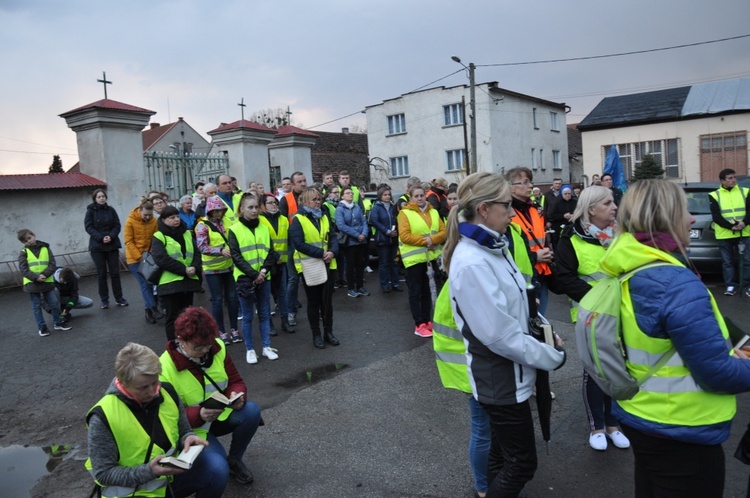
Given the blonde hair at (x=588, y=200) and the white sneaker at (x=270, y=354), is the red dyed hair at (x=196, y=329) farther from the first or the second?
the white sneaker at (x=270, y=354)

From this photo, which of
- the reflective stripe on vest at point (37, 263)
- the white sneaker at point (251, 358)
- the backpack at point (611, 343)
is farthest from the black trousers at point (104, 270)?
the backpack at point (611, 343)

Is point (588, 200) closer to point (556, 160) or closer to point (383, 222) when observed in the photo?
point (383, 222)

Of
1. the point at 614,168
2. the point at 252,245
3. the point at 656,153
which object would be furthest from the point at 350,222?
the point at 656,153

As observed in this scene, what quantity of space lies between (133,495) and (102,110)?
38.8 feet

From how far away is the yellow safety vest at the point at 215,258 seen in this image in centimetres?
727

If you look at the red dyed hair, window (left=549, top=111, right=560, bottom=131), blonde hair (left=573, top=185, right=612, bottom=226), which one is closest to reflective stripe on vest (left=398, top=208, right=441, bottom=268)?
blonde hair (left=573, top=185, right=612, bottom=226)

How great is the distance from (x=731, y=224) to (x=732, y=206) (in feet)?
0.95

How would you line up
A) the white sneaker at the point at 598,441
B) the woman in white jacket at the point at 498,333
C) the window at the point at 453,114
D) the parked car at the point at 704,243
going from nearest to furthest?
1. the woman in white jacket at the point at 498,333
2. the white sneaker at the point at 598,441
3. the parked car at the point at 704,243
4. the window at the point at 453,114

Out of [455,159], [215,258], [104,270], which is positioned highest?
[455,159]

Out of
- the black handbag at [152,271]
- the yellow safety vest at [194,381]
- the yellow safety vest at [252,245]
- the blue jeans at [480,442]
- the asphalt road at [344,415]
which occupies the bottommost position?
the asphalt road at [344,415]

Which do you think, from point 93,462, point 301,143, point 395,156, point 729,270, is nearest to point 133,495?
point 93,462

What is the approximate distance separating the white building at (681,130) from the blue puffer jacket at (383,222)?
2276 centimetres

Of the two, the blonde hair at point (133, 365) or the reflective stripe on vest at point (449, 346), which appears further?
the reflective stripe on vest at point (449, 346)

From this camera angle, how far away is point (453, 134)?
39781mm
